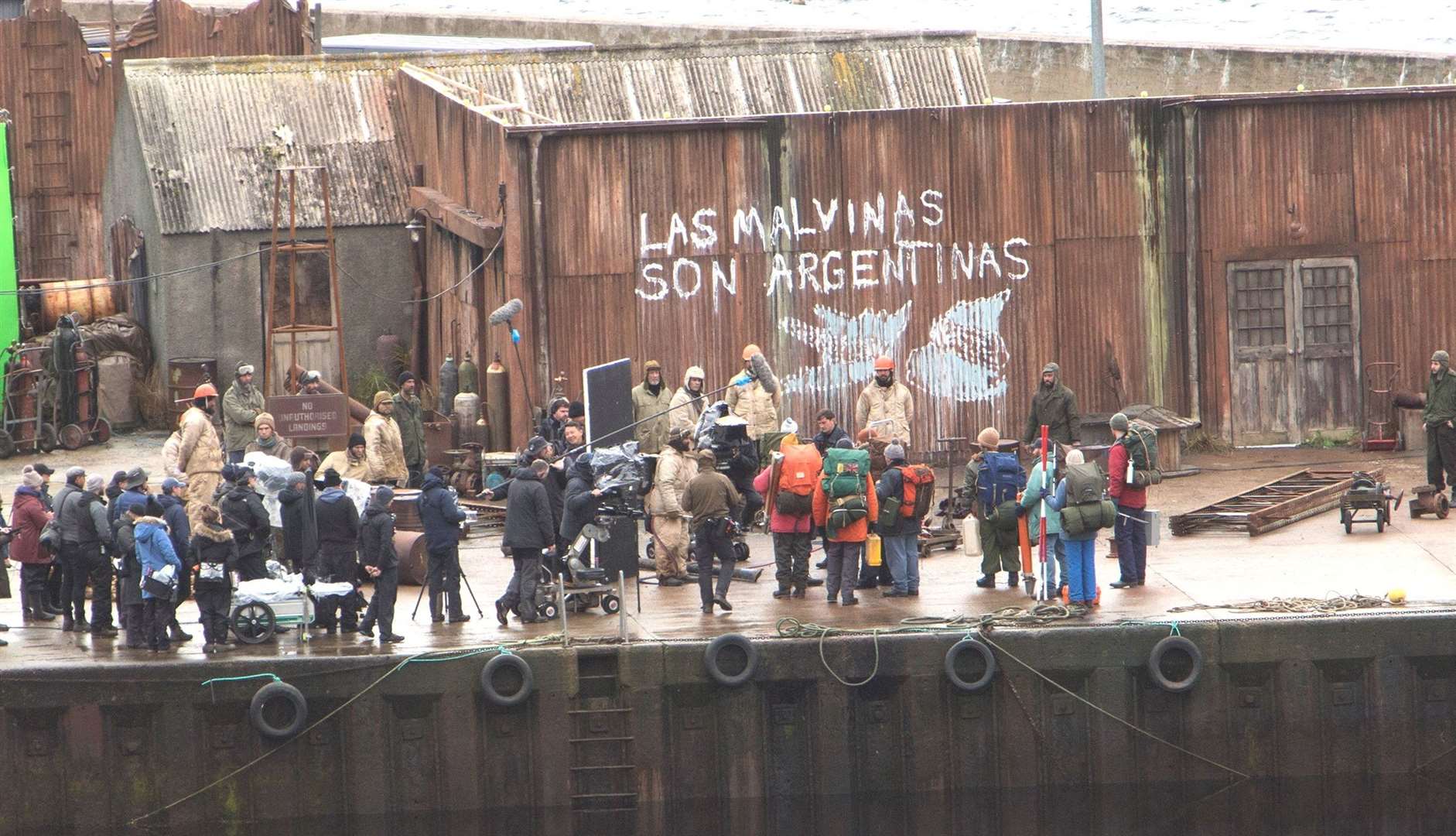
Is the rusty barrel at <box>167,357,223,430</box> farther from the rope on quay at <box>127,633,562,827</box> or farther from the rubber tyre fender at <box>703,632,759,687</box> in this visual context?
the rubber tyre fender at <box>703,632,759,687</box>

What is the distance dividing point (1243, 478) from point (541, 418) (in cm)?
774

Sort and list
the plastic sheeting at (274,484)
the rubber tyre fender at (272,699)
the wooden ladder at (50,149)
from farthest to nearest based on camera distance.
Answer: the wooden ladder at (50,149) → the plastic sheeting at (274,484) → the rubber tyre fender at (272,699)

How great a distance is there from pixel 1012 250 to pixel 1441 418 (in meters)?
5.33

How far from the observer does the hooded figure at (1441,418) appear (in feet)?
69.8

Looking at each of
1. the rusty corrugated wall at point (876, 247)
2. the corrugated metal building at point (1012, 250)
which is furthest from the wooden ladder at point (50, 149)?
the rusty corrugated wall at point (876, 247)

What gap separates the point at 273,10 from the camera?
119ft

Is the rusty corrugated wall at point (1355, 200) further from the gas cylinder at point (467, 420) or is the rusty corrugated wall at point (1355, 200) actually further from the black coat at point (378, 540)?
the black coat at point (378, 540)

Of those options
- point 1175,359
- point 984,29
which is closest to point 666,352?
point 1175,359

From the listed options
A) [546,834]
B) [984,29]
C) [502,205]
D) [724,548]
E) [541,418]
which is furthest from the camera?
[984,29]

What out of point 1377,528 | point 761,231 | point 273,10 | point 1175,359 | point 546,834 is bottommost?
point 546,834

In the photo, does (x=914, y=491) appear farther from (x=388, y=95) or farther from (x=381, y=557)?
(x=388, y=95)

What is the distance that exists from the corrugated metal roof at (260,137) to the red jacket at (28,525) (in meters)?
12.2

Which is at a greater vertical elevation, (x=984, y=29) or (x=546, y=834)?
(x=984, y=29)

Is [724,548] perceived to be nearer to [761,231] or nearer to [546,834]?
[546,834]
